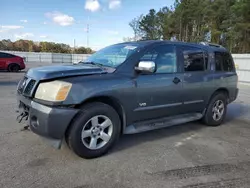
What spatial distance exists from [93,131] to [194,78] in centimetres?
235

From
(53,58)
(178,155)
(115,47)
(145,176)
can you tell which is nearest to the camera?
(145,176)

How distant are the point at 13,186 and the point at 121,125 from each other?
173cm

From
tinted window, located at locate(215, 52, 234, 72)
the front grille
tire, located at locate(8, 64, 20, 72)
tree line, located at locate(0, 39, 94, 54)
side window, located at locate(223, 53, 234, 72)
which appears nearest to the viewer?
the front grille

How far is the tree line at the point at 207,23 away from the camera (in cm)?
2753

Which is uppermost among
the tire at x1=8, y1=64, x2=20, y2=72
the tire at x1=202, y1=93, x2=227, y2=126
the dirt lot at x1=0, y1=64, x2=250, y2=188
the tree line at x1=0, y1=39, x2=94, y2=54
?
the tree line at x1=0, y1=39, x2=94, y2=54

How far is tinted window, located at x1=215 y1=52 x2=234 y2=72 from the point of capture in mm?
5273

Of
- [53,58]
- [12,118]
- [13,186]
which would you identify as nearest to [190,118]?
[13,186]

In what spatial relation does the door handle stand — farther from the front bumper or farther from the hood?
the front bumper

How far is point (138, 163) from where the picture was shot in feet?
10.8

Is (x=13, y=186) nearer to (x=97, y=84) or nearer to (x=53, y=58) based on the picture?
(x=97, y=84)

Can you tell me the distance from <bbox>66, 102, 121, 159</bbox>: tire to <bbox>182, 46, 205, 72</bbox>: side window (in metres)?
1.90

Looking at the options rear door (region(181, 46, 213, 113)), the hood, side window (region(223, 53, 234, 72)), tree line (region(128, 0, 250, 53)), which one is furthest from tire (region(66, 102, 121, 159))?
tree line (region(128, 0, 250, 53))

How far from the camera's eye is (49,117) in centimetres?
298

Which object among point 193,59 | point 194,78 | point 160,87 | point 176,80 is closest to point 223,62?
point 193,59
